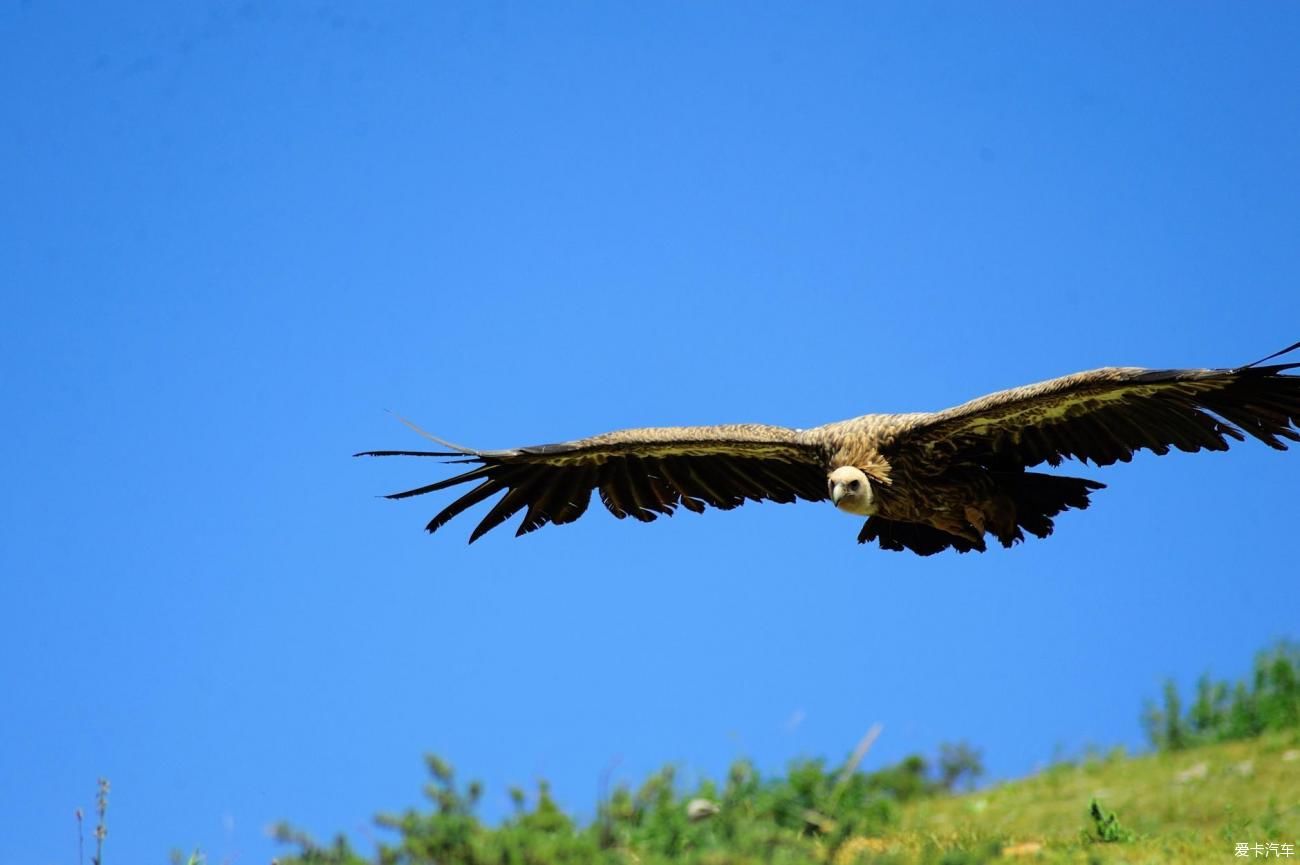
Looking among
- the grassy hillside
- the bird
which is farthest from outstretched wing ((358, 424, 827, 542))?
the grassy hillside

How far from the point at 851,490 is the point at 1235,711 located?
6157mm

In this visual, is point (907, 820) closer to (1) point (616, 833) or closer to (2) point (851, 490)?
(2) point (851, 490)

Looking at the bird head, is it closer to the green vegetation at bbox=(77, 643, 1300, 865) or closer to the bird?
the bird

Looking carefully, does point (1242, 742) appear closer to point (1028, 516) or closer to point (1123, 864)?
point (1028, 516)

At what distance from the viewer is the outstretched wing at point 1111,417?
9.05 metres

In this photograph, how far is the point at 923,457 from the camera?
34.2 feet

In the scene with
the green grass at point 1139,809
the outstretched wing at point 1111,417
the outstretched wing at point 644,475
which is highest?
the outstretched wing at point 644,475

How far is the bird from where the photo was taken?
930 cm

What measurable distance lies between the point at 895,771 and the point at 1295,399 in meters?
5.73

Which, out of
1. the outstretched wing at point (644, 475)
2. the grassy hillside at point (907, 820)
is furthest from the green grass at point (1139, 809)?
the outstretched wing at point (644, 475)

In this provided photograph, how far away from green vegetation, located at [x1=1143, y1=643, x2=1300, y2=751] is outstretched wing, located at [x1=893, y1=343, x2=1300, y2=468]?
5.24 metres

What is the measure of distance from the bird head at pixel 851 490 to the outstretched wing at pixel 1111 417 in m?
0.39

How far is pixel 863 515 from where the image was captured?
10.6m

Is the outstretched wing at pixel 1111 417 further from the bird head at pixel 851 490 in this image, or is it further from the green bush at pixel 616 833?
the green bush at pixel 616 833
